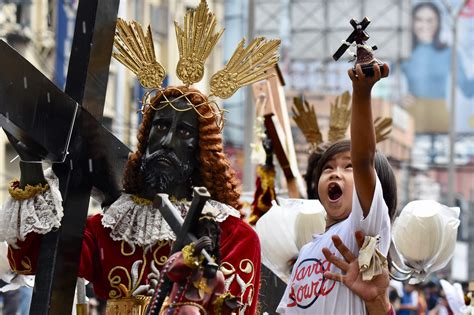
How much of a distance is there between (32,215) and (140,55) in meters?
1.01

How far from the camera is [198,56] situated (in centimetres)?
702

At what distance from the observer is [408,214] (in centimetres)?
817

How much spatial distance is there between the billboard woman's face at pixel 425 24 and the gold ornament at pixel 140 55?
142 feet

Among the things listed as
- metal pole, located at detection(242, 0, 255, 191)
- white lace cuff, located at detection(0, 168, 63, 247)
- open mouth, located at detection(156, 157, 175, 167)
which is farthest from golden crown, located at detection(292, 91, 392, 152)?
metal pole, located at detection(242, 0, 255, 191)

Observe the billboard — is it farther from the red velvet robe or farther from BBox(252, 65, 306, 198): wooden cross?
the red velvet robe

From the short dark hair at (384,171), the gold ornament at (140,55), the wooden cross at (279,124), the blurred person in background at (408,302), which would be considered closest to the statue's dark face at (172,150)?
the gold ornament at (140,55)

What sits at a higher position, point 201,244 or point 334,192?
point 334,192

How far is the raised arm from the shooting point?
5.95m

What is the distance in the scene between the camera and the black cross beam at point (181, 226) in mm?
5117

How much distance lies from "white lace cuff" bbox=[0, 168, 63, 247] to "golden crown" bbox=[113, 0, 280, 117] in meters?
0.79

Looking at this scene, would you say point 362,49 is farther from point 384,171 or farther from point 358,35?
point 384,171

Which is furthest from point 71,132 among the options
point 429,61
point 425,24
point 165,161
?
point 425,24

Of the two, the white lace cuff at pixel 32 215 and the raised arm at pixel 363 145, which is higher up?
the raised arm at pixel 363 145

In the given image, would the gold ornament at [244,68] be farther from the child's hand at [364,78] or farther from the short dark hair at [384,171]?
the child's hand at [364,78]
